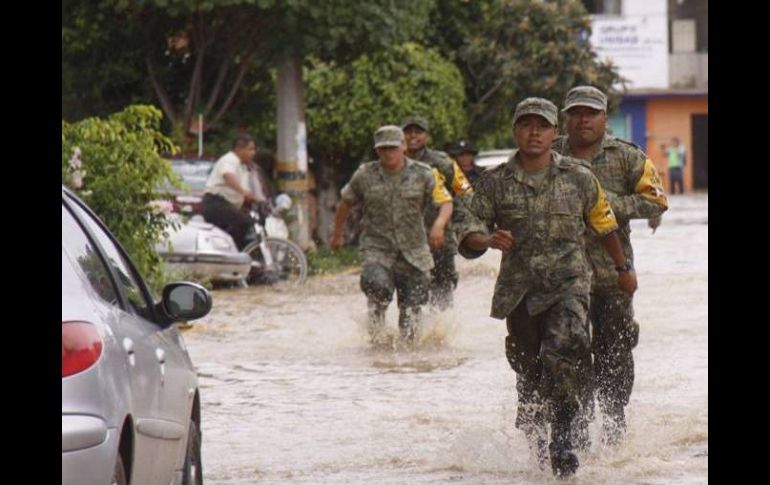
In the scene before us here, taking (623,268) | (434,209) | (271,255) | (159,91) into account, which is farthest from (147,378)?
(159,91)

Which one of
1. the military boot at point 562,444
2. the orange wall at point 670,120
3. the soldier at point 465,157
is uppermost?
the soldier at point 465,157

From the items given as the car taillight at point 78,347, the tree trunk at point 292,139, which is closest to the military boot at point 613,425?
the car taillight at point 78,347

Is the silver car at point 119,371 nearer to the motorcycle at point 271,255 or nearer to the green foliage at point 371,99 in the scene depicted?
the motorcycle at point 271,255

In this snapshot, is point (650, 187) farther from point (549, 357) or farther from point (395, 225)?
point (395, 225)

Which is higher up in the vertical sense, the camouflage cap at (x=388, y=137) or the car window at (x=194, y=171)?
the camouflage cap at (x=388, y=137)

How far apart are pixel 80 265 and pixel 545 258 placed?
3.65m

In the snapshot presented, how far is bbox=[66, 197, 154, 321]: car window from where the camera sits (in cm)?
669

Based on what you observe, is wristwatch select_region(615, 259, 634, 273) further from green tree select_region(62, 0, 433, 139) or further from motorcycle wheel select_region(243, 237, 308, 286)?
green tree select_region(62, 0, 433, 139)

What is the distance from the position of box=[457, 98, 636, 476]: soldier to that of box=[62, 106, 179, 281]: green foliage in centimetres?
749

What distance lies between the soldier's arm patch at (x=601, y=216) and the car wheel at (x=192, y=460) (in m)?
2.52

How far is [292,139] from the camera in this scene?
25.9m

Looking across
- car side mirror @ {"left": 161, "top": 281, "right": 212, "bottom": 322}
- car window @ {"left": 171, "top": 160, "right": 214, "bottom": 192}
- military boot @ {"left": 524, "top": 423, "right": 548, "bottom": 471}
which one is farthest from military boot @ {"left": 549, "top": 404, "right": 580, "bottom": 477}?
car window @ {"left": 171, "top": 160, "right": 214, "bottom": 192}

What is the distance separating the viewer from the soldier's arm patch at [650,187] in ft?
32.8
